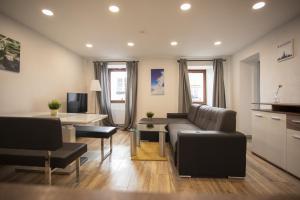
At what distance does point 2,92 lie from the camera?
8.75ft

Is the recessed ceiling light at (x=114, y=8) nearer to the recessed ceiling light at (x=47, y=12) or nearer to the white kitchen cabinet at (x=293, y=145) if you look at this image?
the recessed ceiling light at (x=47, y=12)

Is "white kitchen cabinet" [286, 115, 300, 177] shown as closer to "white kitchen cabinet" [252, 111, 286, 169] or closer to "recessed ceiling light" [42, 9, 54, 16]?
"white kitchen cabinet" [252, 111, 286, 169]

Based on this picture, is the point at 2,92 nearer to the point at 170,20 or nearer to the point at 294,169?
the point at 170,20

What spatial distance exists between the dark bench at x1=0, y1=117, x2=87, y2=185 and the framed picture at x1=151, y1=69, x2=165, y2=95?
12.8 feet

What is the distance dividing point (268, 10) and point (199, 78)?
329 cm

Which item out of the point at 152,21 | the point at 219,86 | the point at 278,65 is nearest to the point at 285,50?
the point at 278,65

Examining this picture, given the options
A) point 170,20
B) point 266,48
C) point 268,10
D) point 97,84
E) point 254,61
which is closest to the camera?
point 268,10

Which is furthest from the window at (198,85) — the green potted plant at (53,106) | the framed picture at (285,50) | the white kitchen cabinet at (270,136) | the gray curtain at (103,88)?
the green potted plant at (53,106)

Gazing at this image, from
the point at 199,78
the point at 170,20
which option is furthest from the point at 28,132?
the point at 199,78

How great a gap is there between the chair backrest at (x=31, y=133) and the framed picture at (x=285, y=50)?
3.62 meters

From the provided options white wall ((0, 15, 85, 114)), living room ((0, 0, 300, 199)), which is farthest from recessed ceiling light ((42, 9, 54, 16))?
white wall ((0, 15, 85, 114))

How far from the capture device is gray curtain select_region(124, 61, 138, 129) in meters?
5.33

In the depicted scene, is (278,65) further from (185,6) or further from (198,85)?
(198,85)

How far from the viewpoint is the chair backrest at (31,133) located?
1.70 m
